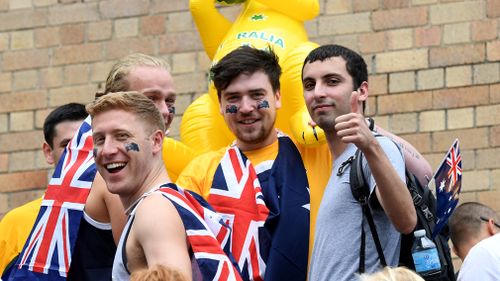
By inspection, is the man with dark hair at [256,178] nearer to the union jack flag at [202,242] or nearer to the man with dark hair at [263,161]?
the man with dark hair at [263,161]

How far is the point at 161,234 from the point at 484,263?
1262mm

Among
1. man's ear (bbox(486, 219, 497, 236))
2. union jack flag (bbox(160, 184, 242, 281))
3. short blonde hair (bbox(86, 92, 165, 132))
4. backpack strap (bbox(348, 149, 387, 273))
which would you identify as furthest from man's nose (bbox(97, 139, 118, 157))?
man's ear (bbox(486, 219, 497, 236))

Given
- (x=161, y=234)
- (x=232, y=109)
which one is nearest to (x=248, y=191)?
(x=232, y=109)

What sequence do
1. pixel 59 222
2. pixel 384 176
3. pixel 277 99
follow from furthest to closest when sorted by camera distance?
pixel 277 99
pixel 59 222
pixel 384 176

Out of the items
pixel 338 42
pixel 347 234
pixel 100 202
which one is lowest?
pixel 347 234

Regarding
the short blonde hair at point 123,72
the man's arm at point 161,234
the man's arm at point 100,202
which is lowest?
the man's arm at point 161,234

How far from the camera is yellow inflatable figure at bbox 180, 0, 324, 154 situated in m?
5.89

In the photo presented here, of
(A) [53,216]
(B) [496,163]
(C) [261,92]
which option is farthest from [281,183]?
(B) [496,163]

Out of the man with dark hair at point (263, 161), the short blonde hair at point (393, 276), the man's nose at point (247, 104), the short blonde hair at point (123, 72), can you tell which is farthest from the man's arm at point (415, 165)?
the short blonde hair at point (393, 276)

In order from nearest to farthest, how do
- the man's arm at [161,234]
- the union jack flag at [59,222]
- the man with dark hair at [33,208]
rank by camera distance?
the man's arm at [161,234], the union jack flag at [59,222], the man with dark hair at [33,208]

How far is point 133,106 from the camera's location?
4656 mm

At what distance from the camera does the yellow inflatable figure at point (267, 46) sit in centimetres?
589

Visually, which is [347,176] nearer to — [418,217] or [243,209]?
Answer: [418,217]

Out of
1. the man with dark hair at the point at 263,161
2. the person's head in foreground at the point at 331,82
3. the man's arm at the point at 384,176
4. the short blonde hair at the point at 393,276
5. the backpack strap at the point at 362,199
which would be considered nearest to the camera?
the short blonde hair at the point at 393,276
